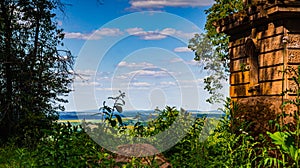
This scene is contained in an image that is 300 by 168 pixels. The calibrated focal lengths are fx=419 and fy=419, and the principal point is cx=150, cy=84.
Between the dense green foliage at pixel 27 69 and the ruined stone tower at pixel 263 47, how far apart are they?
597 centimetres

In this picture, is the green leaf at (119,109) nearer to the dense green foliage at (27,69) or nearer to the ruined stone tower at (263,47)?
the ruined stone tower at (263,47)

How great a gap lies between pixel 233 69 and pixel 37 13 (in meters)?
7.30

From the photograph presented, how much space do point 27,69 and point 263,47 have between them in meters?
8.41

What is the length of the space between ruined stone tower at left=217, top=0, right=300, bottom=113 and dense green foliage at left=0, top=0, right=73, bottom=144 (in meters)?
5.97

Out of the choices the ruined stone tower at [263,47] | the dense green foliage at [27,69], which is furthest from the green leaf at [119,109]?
the dense green foliage at [27,69]

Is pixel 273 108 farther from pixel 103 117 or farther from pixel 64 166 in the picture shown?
pixel 64 166

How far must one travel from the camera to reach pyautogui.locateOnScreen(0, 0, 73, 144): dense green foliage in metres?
14.6

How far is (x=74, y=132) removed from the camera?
5559mm

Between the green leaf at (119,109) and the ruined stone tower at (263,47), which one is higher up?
the ruined stone tower at (263,47)

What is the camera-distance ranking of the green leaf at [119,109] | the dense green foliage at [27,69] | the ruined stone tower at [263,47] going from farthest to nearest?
the dense green foliage at [27,69] → the ruined stone tower at [263,47] → the green leaf at [119,109]

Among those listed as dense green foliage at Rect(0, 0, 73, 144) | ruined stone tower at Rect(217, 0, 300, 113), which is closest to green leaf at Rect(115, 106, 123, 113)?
ruined stone tower at Rect(217, 0, 300, 113)

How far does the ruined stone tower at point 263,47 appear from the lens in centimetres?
986

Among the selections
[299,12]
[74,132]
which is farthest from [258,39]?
[74,132]

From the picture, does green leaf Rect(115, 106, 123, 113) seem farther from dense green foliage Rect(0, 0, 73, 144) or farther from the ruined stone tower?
dense green foliage Rect(0, 0, 73, 144)
